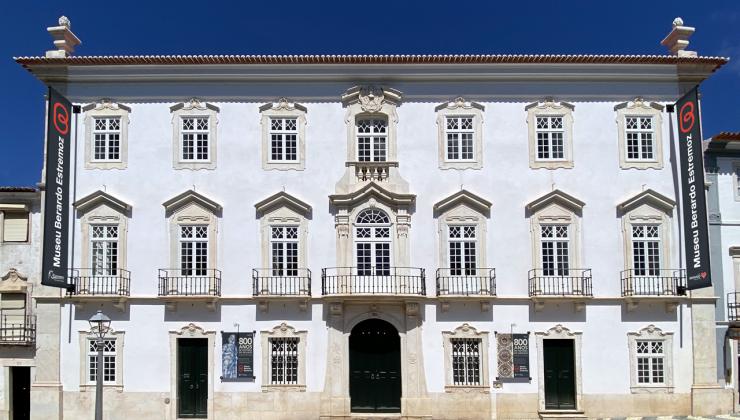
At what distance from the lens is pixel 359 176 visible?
85.8 feet

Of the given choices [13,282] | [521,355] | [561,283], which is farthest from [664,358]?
[13,282]

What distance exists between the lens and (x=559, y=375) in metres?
25.7

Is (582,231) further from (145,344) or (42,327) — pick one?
(42,327)

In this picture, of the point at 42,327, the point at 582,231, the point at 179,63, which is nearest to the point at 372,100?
the point at 179,63

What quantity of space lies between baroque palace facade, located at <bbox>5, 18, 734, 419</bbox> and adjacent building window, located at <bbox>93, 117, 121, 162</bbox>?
0.09 metres

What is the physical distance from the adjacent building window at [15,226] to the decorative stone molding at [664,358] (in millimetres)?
20096

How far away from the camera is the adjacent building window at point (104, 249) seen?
85.8ft

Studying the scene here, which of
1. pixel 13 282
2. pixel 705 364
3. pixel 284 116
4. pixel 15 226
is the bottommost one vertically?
pixel 705 364

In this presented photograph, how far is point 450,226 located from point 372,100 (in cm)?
484

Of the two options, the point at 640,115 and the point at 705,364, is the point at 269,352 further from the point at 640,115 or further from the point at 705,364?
the point at 640,115

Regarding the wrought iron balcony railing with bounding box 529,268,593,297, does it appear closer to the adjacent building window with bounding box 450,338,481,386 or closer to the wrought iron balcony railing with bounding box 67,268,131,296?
the adjacent building window with bounding box 450,338,481,386

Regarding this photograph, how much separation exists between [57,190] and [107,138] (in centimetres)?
239

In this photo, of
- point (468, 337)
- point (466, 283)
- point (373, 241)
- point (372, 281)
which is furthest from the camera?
point (373, 241)

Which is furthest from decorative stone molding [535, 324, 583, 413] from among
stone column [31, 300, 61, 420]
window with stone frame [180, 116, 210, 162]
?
stone column [31, 300, 61, 420]
